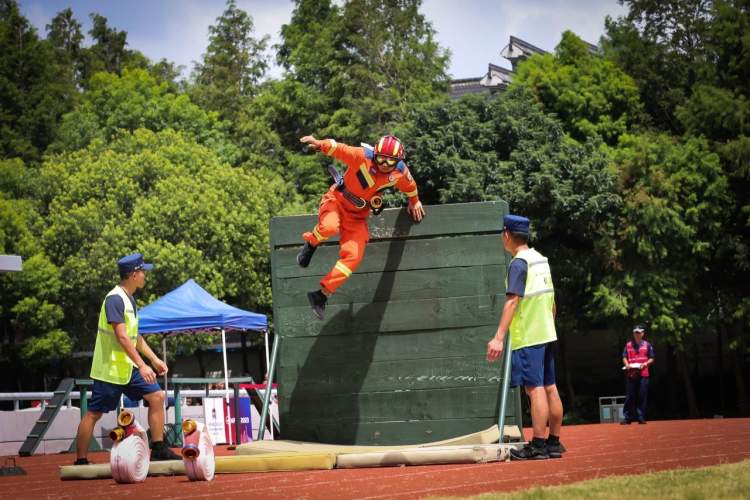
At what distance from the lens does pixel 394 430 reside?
10836 mm

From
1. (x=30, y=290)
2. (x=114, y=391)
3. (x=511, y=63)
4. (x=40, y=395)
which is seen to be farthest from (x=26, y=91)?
(x=114, y=391)

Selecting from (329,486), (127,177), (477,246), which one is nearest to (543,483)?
(329,486)

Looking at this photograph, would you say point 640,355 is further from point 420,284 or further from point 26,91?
point 26,91

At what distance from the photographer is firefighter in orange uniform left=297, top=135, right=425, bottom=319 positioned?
10516 millimetres

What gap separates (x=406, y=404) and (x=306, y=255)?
1.70 m

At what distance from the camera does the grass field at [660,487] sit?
6.23m

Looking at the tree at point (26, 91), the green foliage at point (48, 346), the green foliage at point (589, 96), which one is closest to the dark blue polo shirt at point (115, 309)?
the green foliage at point (589, 96)

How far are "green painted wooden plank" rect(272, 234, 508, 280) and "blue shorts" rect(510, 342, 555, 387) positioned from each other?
4.79 ft

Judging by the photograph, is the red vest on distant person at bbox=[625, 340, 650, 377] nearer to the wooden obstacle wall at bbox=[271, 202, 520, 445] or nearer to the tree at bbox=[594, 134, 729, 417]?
the wooden obstacle wall at bbox=[271, 202, 520, 445]

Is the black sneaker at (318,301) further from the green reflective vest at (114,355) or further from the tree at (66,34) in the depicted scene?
the tree at (66,34)

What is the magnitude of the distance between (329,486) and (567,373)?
102ft

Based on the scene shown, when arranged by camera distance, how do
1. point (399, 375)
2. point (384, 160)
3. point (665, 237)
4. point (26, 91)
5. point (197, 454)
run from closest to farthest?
point (197, 454) → point (384, 160) → point (399, 375) → point (665, 237) → point (26, 91)

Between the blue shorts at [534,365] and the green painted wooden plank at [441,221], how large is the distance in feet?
5.44

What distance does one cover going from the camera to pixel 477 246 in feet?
35.8
